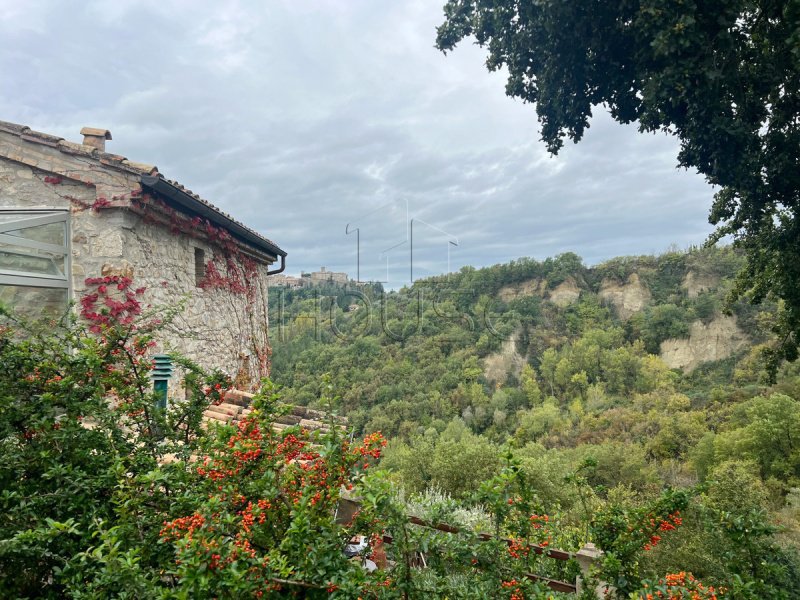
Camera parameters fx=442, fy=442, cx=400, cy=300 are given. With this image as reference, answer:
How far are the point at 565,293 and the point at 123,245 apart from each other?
53.6 m

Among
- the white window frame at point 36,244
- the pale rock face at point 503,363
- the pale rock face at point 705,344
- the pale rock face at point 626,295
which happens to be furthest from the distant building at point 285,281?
the pale rock face at point 626,295

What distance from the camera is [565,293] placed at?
174 ft

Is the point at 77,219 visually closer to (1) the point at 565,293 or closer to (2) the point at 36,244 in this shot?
(2) the point at 36,244

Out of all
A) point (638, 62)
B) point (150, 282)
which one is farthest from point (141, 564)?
point (638, 62)

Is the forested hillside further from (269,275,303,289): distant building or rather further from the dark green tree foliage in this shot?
the dark green tree foliage

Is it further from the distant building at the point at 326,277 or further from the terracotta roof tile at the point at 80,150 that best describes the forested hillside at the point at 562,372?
the terracotta roof tile at the point at 80,150

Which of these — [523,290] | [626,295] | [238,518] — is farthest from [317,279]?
[238,518]

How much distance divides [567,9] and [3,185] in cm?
601

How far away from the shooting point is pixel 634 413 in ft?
100

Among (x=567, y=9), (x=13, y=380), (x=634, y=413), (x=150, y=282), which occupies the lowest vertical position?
(x=634, y=413)

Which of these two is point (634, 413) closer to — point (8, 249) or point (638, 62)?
point (638, 62)

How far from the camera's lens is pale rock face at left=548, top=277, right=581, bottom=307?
52.5m

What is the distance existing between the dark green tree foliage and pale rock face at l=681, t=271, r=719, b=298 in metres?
46.6

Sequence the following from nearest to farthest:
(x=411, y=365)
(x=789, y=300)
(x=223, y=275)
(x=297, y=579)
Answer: (x=297, y=579), (x=789, y=300), (x=223, y=275), (x=411, y=365)
